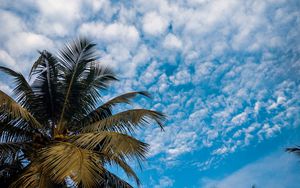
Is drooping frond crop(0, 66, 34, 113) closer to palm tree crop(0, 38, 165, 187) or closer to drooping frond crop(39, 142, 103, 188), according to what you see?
palm tree crop(0, 38, 165, 187)

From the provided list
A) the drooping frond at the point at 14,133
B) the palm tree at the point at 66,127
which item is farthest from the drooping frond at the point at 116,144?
the drooping frond at the point at 14,133

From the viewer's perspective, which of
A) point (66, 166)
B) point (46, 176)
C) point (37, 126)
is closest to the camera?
point (66, 166)

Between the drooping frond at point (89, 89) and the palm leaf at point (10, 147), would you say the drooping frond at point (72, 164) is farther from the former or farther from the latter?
the drooping frond at point (89, 89)

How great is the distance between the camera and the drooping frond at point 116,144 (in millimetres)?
9086

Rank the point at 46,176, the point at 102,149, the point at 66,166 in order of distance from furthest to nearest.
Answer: the point at 102,149, the point at 46,176, the point at 66,166

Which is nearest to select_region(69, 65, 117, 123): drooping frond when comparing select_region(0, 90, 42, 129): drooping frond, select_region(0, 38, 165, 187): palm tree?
select_region(0, 38, 165, 187): palm tree

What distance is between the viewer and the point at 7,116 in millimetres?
10266

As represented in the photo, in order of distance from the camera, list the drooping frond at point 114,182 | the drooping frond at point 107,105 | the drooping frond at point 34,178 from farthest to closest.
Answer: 1. the drooping frond at point 107,105
2. the drooping frond at point 114,182
3. the drooping frond at point 34,178

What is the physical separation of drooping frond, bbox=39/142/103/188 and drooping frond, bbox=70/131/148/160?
41cm

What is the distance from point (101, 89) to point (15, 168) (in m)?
3.92

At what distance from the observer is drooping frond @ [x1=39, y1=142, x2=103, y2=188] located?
313 inches

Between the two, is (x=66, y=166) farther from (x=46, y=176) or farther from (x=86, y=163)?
(x=46, y=176)

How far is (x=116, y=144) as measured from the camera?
30.5 ft

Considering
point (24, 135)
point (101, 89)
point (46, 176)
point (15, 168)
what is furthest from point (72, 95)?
point (46, 176)
